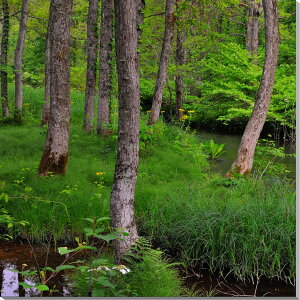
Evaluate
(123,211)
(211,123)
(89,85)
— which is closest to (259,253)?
(123,211)

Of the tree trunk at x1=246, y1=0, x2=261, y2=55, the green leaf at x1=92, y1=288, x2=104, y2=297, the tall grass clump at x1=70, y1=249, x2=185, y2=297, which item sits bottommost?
the tall grass clump at x1=70, y1=249, x2=185, y2=297

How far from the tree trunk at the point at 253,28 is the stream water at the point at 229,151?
3.59m

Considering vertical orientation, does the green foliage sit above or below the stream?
above

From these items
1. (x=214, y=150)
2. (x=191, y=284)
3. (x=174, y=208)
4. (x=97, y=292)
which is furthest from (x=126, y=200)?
(x=214, y=150)

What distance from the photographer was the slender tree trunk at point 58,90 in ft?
21.7

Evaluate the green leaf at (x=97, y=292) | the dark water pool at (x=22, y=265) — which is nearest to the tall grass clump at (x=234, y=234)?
the dark water pool at (x=22, y=265)

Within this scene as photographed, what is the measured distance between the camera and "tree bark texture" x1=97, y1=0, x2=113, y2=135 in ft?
30.8

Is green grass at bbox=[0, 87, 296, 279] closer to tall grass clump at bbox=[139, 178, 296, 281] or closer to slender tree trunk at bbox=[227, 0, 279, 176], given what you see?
tall grass clump at bbox=[139, 178, 296, 281]

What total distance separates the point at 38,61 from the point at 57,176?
15465mm

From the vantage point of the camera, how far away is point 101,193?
6.46 metres

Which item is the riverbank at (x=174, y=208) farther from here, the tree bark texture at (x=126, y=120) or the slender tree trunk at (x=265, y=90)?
the slender tree trunk at (x=265, y=90)

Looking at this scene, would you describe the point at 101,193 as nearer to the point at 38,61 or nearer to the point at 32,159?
the point at 32,159

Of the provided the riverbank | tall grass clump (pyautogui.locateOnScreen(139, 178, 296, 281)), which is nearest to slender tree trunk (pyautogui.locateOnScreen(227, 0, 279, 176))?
the riverbank

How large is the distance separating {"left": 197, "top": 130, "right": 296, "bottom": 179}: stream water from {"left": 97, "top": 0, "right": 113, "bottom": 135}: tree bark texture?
3.10 m
